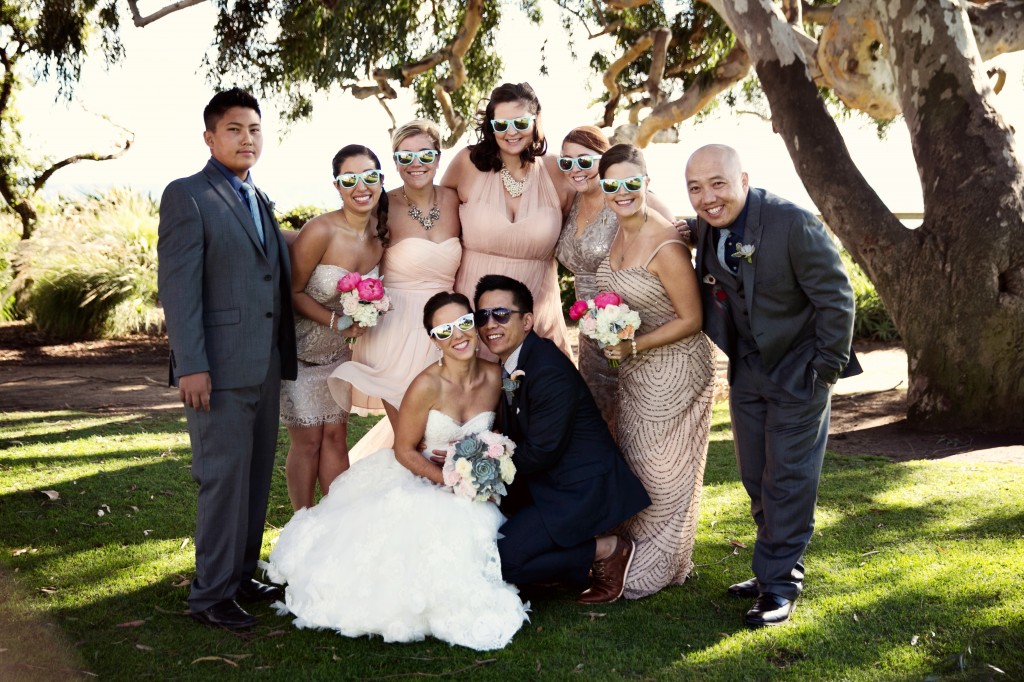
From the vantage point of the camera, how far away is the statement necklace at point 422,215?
5.33 metres

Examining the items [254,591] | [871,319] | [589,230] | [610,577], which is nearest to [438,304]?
[589,230]

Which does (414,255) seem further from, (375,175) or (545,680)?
(545,680)

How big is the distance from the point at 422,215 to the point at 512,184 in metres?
0.55

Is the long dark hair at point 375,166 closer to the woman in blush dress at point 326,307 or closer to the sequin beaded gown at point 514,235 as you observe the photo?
the woman in blush dress at point 326,307

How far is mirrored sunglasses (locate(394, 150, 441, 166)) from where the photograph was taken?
511cm

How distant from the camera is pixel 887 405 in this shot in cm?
955

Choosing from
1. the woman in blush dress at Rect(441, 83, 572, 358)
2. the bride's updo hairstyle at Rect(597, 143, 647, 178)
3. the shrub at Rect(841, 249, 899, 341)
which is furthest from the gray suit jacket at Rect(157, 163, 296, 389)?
the shrub at Rect(841, 249, 899, 341)

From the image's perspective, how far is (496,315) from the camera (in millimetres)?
4660

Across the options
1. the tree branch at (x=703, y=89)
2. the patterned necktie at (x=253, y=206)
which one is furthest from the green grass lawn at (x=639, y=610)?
the tree branch at (x=703, y=89)

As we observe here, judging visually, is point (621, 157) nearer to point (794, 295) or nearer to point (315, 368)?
point (794, 295)

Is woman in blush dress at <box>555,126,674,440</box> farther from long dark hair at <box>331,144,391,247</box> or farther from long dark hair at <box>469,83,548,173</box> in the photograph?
long dark hair at <box>331,144,391,247</box>

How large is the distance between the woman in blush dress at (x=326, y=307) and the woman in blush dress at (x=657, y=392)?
1.30 metres

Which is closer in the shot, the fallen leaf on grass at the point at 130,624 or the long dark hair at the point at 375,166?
the fallen leaf on grass at the point at 130,624

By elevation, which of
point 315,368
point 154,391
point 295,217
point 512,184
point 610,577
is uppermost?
point 295,217
